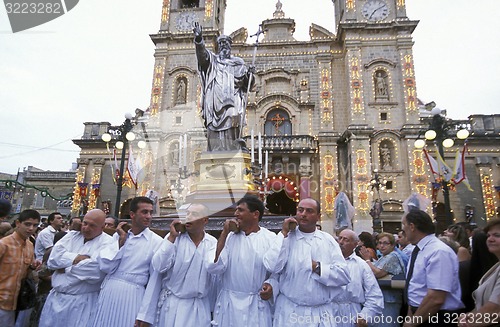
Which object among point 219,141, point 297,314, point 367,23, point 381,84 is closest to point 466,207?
point 381,84

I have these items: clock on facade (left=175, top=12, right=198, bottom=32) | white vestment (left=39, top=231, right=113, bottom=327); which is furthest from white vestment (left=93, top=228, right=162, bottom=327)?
clock on facade (left=175, top=12, right=198, bottom=32)

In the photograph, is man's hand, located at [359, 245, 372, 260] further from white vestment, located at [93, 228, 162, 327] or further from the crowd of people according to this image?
white vestment, located at [93, 228, 162, 327]

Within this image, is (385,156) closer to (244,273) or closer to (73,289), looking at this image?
(244,273)

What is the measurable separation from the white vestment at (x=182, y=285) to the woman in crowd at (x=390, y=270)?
84.7 inches

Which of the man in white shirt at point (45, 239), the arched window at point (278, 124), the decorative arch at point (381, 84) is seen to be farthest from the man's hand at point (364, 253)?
the decorative arch at point (381, 84)

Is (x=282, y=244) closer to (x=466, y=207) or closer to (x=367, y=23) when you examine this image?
(x=466, y=207)

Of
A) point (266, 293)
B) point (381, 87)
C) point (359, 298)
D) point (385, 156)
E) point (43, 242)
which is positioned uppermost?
point (381, 87)

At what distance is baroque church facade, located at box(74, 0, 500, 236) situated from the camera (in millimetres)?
20312

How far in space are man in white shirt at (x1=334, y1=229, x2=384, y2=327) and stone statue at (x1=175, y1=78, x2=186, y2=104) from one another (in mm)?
20997

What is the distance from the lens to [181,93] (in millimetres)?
23484

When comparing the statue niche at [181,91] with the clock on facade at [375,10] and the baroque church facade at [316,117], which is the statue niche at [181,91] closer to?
the baroque church facade at [316,117]

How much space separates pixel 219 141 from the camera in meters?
7.93

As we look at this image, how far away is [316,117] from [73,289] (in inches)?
801

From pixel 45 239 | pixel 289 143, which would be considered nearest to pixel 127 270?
pixel 45 239
